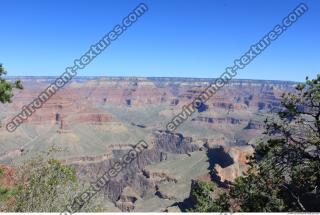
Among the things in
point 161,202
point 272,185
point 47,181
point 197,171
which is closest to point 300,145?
point 272,185

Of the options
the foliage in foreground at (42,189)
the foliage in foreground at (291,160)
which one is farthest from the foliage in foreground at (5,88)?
the foliage in foreground at (291,160)

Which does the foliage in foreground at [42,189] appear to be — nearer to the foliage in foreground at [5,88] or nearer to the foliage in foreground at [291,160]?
the foliage in foreground at [5,88]

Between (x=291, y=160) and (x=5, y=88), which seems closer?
(x=291, y=160)

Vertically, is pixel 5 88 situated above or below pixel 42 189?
above

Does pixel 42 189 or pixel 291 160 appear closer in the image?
pixel 291 160

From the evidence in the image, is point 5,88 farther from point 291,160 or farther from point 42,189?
point 291,160

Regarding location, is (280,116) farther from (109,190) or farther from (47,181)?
(109,190)

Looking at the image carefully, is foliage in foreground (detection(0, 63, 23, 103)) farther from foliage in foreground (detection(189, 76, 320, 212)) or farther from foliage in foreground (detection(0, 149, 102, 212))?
foliage in foreground (detection(189, 76, 320, 212))

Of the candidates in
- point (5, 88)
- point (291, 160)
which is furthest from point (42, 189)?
point (291, 160)

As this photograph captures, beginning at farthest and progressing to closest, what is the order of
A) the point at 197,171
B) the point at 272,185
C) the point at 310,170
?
the point at 197,171 < the point at 272,185 < the point at 310,170

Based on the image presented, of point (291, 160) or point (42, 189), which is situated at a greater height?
point (291, 160)
